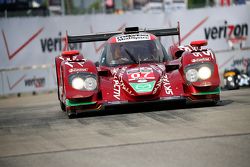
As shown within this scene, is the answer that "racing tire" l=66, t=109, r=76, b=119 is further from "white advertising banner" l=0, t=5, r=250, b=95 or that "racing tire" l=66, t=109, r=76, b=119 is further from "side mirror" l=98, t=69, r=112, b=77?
"white advertising banner" l=0, t=5, r=250, b=95

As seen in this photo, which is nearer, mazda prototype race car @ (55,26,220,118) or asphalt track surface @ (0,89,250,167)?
asphalt track surface @ (0,89,250,167)

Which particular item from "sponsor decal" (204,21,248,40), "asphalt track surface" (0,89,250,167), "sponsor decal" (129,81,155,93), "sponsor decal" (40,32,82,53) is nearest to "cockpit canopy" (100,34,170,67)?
"asphalt track surface" (0,89,250,167)

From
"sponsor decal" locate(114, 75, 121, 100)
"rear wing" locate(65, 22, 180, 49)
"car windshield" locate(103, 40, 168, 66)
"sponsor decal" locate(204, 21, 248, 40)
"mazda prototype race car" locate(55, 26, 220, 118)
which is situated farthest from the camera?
"sponsor decal" locate(204, 21, 248, 40)

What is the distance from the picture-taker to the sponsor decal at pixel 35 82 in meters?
24.4

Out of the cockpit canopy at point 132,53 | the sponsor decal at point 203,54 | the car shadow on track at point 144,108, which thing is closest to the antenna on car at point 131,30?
the cockpit canopy at point 132,53

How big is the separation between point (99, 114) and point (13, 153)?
13.4ft

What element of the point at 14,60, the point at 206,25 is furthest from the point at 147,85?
the point at 206,25

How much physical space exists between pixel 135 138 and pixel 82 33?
17860 millimetres

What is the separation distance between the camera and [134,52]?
13.2m

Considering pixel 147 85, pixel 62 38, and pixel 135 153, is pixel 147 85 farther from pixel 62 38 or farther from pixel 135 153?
pixel 62 38

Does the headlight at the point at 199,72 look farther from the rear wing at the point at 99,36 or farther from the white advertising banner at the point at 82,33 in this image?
the white advertising banner at the point at 82,33

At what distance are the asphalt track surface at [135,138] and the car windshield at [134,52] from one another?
3.36 ft

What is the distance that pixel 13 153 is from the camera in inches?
326

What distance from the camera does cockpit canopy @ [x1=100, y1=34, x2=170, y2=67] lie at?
13.1 meters
